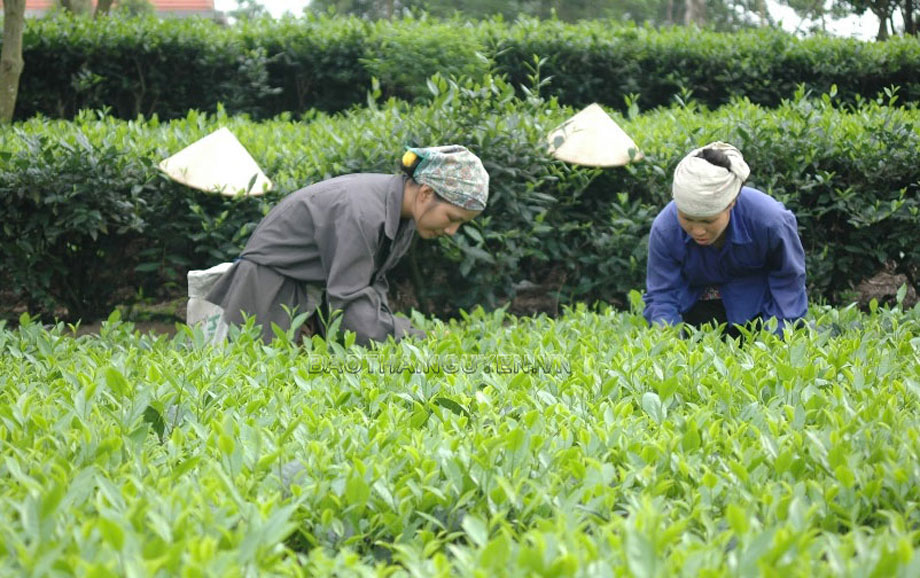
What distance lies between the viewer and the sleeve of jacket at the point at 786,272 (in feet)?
15.5

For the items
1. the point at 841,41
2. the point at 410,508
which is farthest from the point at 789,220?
the point at 841,41

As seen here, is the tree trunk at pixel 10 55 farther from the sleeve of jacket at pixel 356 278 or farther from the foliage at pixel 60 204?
the sleeve of jacket at pixel 356 278

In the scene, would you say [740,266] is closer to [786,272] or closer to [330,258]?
[786,272]

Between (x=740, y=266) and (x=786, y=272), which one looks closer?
(x=786, y=272)

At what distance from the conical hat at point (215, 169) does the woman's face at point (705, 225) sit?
2500mm

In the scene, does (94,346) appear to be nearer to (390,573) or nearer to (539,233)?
(390,573)

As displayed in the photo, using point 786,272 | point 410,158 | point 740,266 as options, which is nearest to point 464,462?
point 410,158

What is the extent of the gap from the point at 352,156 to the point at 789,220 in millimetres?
2688

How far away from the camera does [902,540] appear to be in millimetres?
1709

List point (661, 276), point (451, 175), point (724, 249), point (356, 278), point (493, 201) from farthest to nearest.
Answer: point (493, 201), point (661, 276), point (724, 249), point (451, 175), point (356, 278)

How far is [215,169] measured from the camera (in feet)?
19.2

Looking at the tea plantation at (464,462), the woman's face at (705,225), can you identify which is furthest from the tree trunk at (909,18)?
the tea plantation at (464,462)

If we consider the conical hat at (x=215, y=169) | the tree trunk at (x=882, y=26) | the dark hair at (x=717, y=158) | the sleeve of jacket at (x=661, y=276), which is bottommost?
the tree trunk at (x=882, y=26)

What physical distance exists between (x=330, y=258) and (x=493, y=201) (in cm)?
182
